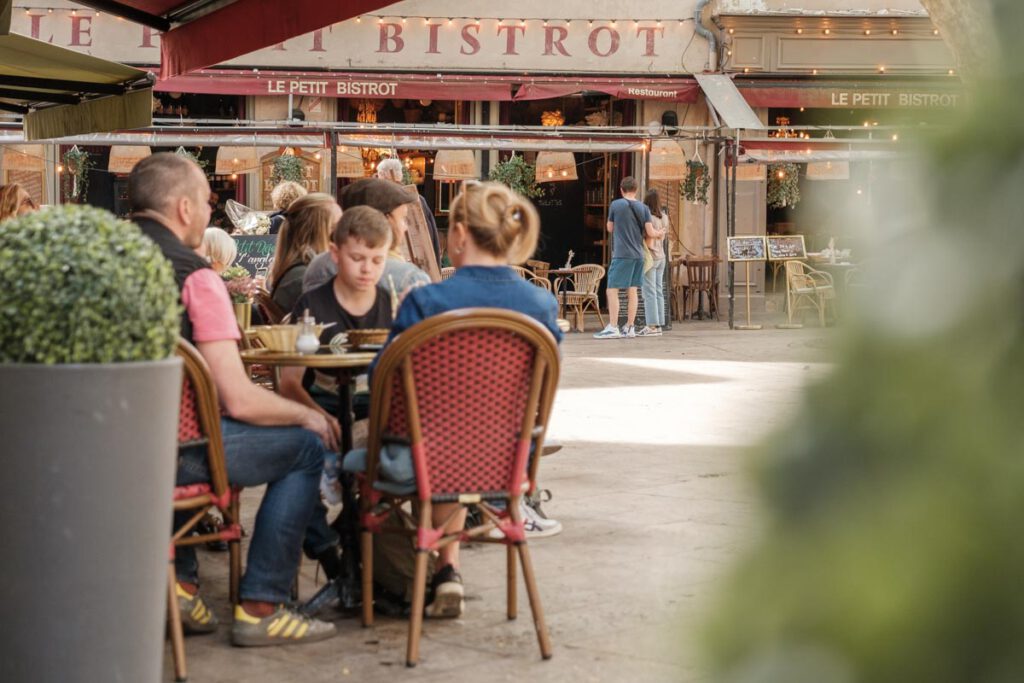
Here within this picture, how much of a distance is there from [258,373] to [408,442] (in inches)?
137

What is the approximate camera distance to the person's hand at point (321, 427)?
4348 mm

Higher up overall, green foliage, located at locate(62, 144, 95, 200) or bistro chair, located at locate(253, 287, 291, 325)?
green foliage, located at locate(62, 144, 95, 200)

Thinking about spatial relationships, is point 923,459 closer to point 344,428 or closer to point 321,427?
point 321,427

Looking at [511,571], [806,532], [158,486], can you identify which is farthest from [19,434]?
[806,532]

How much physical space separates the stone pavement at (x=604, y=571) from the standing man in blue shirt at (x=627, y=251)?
6719mm

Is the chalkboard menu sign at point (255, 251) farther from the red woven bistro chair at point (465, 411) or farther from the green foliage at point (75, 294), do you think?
the green foliage at point (75, 294)

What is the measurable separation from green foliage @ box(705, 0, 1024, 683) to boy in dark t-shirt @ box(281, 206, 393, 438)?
438 cm

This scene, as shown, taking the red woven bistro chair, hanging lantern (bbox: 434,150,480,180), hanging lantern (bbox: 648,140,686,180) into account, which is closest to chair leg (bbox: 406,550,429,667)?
the red woven bistro chair

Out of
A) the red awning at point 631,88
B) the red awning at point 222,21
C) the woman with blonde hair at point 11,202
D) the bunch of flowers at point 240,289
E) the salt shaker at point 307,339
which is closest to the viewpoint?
the salt shaker at point 307,339

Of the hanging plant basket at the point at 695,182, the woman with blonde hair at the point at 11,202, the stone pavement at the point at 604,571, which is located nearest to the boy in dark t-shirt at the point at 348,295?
the stone pavement at the point at 604,571

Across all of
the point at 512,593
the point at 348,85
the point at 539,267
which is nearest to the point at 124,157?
the point at 348,85

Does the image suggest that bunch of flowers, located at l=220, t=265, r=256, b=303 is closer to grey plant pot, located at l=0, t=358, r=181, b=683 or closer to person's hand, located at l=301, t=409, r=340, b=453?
person's hand, located at l=301, t=409, r=340, b=453

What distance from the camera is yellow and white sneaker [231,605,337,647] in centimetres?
412

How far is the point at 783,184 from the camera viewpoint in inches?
782
